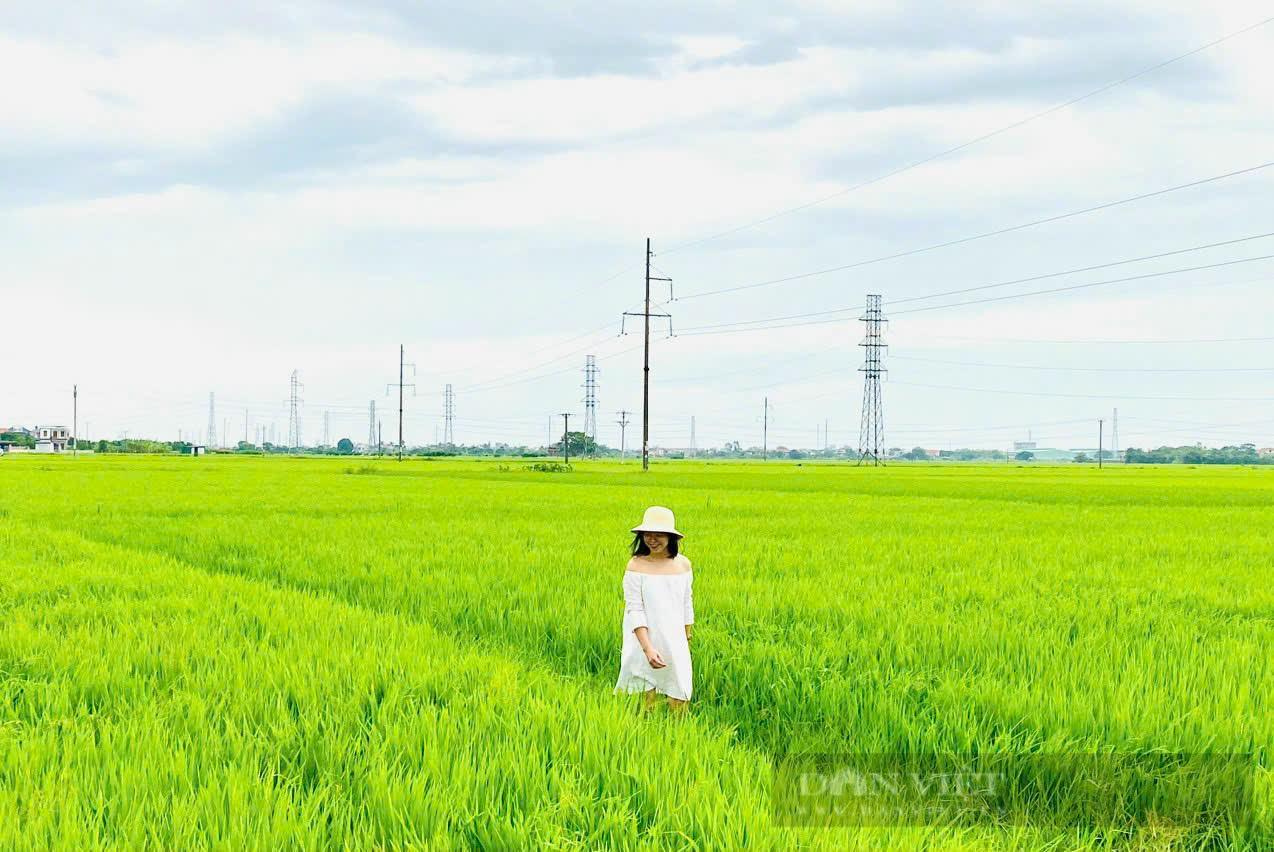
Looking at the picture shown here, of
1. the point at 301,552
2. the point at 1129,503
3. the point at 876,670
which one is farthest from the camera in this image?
the point at 1129,503

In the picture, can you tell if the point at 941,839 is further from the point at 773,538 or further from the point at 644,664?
the point at 773,538

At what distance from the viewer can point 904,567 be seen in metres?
9.95

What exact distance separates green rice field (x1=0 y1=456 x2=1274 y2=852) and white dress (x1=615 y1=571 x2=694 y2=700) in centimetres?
20

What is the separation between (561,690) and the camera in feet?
15.0

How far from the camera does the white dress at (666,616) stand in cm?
396

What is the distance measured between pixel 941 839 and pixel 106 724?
11.5 ft

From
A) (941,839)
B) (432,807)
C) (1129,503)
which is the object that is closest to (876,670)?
(941,839)

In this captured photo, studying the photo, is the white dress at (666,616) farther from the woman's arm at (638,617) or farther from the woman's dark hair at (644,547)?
the woman's dark hair at (644,547)

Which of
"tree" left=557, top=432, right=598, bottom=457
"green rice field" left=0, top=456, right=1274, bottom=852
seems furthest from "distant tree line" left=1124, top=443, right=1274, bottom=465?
"green rice field" left=0, top=456, right=1274, bottom=852

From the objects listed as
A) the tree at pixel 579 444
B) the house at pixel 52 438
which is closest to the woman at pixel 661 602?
the tree at pixel 579 444

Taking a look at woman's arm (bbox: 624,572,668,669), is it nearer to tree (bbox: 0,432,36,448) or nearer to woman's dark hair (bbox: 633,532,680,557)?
woman's dark hair (bbox: 633,532,680,557)

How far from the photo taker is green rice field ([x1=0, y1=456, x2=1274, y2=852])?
3033mm

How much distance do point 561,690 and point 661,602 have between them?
983 mm

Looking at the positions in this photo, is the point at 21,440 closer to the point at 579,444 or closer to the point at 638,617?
the point at 579,444
